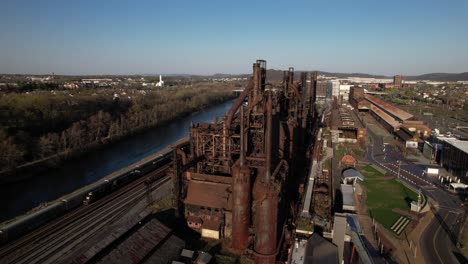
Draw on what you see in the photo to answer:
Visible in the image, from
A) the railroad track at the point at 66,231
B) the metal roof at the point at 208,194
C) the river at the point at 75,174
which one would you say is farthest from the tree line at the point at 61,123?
the metal roof at the point at 208,194

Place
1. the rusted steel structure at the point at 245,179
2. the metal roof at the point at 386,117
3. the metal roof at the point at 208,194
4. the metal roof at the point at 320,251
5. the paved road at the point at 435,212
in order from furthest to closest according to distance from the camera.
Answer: the metal roof at the point at 386,117 < the metal roof at the point at 208,194 < the paved road at the point at 435,212 < the metal roof at the point at 320,251 < the rusted steel structure at the point at 245,179

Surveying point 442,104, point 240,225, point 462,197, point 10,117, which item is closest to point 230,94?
point 442,104

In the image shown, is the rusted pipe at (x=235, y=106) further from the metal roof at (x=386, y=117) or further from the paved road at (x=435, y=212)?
the metal roof at (x=386, y=117)

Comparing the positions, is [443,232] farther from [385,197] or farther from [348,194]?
[348,194]

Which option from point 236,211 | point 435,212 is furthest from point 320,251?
point 435,212

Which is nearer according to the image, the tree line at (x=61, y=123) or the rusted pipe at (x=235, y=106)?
the rusted pipe at (x=235, y=106)

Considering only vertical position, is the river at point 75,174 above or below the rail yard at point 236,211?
below
